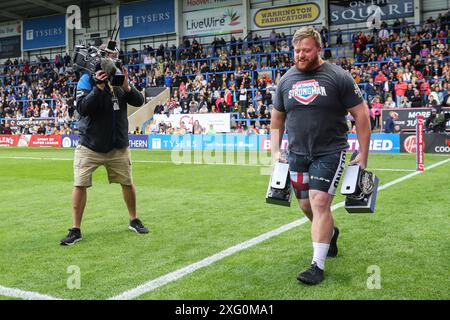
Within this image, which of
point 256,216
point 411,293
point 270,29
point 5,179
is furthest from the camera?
point 270,29

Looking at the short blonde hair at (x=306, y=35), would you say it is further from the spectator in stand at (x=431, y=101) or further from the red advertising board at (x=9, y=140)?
the red advertising board at (x=9, y=140)

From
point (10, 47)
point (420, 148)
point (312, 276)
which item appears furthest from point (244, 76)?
point (10, 47)

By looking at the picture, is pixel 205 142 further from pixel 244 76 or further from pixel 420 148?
pixel 420 148

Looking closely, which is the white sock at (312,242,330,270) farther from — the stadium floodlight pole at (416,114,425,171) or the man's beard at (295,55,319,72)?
the stadium floodlight pole at (416,114,425,171)

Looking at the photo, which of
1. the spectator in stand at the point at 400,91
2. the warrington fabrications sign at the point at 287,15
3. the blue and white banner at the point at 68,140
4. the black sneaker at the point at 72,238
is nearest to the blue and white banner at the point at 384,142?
the spectator in stand at the point at 400,91

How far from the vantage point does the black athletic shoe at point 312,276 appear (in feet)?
12.6

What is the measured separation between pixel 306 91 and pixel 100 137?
8.15ft

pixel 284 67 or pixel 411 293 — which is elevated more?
pixel 284 67

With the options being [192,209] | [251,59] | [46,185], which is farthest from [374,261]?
[251,59]

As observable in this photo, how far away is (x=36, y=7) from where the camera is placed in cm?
4097

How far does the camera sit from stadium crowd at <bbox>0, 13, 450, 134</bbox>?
22.5 m

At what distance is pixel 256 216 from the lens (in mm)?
6797
